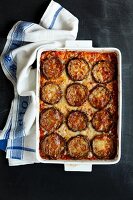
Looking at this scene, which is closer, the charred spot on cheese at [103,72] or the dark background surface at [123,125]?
the charred spot on cheese at [103,72]

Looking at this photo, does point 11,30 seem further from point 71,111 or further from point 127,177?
point 127,177

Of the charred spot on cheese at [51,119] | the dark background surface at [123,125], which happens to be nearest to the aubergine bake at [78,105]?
the charred spot on cheese at [51,119]

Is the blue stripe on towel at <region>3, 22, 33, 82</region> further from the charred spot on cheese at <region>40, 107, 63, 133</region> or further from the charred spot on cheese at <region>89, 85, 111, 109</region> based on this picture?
the charred spot on cheese at <region>89, 85, 111, 109</region>

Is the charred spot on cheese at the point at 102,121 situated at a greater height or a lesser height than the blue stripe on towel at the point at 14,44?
lesser

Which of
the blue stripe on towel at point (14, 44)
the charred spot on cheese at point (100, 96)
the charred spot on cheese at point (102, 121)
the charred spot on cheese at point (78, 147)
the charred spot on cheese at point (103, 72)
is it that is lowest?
the charred spot on cheese at point (78, 147)

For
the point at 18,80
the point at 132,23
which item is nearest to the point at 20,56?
the point at 18,80

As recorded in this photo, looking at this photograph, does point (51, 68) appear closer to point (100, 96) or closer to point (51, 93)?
point (51, 93)

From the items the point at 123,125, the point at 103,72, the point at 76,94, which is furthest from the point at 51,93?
the point at 123,125

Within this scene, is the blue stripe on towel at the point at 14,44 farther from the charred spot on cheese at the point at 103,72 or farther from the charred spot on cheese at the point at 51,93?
the charred spot on cheese at the point at 103,72
